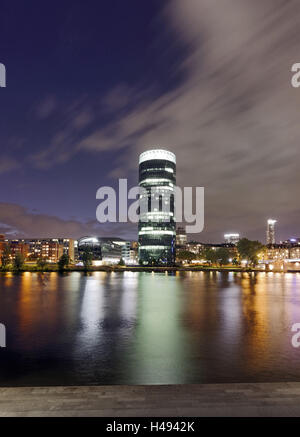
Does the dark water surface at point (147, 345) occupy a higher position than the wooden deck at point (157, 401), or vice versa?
the wooden deck at point (157, 401)

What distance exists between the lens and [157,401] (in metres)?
10.2

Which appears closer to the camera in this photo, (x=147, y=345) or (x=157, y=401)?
(x=157, y=401)

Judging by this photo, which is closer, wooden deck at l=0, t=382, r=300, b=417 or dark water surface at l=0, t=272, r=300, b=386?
wooden deck at l=0, t=382, r=300, b=417

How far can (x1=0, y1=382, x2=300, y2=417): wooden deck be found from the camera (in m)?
9.52

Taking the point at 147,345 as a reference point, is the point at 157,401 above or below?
above

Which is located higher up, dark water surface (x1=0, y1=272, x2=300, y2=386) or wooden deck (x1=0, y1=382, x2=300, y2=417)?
→ wooden deck (x1=0, y1=382, x2=300, y2=417)

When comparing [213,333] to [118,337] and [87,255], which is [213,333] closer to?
[118,337]

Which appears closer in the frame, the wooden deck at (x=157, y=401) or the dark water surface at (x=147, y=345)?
the wooden deck at (x=157, y=401)

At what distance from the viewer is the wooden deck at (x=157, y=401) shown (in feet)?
31.2
